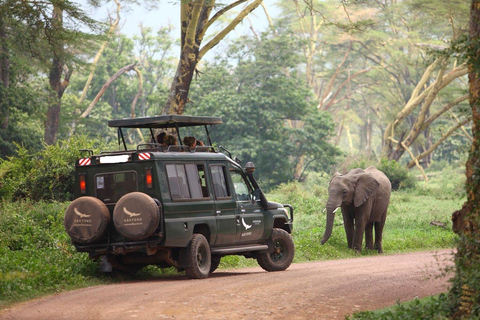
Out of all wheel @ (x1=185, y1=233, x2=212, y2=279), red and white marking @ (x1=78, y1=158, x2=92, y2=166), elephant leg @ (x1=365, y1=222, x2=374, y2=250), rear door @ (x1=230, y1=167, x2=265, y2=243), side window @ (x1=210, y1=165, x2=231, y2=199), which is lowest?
elephant leg @ (x1=365, y1=222, x2=374, y2=250)

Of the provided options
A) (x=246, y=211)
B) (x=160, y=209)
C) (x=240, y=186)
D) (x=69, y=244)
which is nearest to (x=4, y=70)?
(x=69, y=244)

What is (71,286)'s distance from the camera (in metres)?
12.0

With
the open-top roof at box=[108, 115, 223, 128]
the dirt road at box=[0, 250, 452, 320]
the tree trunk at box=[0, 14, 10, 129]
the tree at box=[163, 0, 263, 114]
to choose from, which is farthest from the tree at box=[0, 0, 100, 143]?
the dirt road at box=[0, 250, 452, 320]

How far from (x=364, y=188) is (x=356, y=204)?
49 centimetres

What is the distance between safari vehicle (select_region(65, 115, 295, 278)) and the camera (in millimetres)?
12188

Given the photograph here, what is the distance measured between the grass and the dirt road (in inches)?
22.8

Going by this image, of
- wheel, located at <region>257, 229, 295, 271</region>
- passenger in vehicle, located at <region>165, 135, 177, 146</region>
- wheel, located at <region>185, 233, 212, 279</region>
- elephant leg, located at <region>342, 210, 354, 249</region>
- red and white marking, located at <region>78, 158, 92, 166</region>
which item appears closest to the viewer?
wheel, located at <region>185, 233, 212, 279</region>

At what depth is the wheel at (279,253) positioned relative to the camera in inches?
586

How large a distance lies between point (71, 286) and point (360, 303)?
438cm

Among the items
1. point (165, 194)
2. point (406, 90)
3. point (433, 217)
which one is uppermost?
point (406, 90)

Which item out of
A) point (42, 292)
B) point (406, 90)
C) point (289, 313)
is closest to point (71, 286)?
point (42, 292)

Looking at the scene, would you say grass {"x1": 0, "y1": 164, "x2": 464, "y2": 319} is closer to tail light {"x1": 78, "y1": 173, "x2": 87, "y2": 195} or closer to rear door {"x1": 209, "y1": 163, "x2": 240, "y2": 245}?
tail light {"x1": 78, "y1": 173, "x2": 87, "y2": 195}

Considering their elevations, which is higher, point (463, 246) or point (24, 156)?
point (24, 156)

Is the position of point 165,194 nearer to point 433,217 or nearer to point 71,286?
point 71,286
